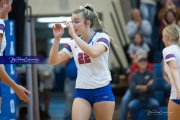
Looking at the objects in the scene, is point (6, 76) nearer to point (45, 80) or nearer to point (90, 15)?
point (90, 15)

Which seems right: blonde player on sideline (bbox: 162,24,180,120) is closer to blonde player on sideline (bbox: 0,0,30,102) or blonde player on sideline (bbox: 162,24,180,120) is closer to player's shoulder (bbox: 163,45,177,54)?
player's shoulder (bbox: 163,45,177,54)

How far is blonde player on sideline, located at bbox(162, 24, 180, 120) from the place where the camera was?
203 inches

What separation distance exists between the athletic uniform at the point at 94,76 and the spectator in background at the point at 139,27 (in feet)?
13.0

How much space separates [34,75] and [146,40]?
9.93ft

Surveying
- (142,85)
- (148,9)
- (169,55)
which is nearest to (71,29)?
(169,55)

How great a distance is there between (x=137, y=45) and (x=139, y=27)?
1.54 ft

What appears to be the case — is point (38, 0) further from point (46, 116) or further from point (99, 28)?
point (46, 116)

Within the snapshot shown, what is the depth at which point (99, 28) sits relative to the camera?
5.11 metres

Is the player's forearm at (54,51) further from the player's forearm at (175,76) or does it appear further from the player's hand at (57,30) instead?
the player's forearm at (175,76)

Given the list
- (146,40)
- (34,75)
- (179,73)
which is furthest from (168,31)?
(146,40)

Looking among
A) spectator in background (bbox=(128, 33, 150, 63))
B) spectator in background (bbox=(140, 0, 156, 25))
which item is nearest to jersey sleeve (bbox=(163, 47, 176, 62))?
spectator in background (bbox=(128, 33, 150, 63))

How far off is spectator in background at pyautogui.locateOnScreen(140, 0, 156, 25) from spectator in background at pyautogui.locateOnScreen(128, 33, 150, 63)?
932 mm

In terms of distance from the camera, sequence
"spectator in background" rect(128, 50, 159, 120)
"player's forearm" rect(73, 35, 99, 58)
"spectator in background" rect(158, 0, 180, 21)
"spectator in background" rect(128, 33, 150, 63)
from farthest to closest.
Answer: "spectator in background" rect(158, 0, 180, 21) < "spectator in background" rect(128, 33, 150, 63) < "spectator in background" rect(128, 50, 159, 120) < "player's forearm" rect(73, 35, 99, 58)

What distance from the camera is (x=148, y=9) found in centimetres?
963
